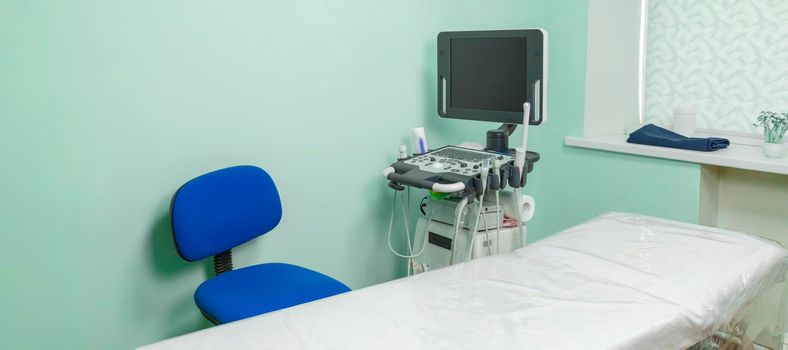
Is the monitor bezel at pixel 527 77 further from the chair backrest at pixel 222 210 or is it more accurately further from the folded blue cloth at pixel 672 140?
the chair backrest at pixel 222 210

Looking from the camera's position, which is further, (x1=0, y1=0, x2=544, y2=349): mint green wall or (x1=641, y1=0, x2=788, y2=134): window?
(x1=641, y1=0, x2=788, y2=134): window

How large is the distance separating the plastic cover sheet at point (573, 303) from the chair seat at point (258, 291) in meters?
0.36

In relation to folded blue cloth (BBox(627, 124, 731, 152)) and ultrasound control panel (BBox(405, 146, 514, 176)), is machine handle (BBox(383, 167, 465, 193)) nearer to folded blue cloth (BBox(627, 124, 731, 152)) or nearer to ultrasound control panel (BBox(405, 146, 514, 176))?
ultrasound control panel (BBox(405, 146, 514, 176))

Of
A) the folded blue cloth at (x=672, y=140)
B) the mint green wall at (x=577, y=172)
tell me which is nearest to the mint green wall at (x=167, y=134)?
the mint green wall at (x=577, y=172)

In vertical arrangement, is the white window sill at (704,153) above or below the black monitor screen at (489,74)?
below

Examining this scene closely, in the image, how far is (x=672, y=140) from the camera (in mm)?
2416

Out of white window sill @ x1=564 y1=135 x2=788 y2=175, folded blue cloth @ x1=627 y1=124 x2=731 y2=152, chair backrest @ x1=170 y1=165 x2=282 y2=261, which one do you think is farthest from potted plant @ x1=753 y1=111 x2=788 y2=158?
chair backrest @ x1=170 y1=165 x2=282 y2=261

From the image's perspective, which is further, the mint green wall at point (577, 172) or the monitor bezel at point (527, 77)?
the mint green wall at point (577, 172)

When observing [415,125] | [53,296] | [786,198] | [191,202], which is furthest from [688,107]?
[53,296]

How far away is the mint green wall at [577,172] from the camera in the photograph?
96.7 inches

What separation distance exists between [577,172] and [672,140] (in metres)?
0.47

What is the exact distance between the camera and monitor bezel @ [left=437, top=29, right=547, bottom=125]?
2.04 metres

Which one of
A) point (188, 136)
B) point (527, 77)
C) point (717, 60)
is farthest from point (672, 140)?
point (188, 136)

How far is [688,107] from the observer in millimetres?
2689
